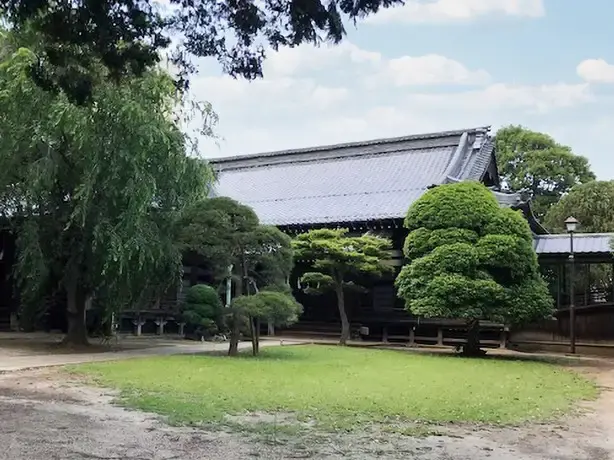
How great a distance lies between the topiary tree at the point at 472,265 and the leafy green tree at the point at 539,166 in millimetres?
21006

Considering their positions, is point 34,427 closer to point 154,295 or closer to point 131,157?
point 131,157

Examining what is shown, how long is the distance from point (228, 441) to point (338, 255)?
13053 mm

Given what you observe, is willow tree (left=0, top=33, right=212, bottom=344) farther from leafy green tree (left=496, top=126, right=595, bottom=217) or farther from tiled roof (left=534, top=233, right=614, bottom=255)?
leafy green tree (left=496, top=126, right=595, bottom=217)

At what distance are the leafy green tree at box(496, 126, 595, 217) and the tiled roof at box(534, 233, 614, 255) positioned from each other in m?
16.4

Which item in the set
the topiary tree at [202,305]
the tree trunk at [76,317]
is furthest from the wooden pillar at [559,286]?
the tree trunk at [76,317]

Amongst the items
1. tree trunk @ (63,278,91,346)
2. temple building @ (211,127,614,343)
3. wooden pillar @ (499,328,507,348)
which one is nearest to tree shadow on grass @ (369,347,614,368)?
wooden pillar @ (499,328,507,348)

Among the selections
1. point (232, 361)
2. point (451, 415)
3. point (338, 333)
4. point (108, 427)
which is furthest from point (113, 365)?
point (338, 333)

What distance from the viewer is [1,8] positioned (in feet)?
21.2

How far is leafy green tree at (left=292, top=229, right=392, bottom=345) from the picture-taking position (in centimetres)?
1927

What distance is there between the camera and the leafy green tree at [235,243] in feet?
46.8

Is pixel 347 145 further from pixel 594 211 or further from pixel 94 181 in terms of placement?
pixel 94 181

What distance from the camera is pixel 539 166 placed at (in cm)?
3659

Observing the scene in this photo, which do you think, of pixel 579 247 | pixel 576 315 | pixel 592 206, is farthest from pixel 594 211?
pixel 579 247

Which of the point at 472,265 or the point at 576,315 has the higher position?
the point at 472,265
